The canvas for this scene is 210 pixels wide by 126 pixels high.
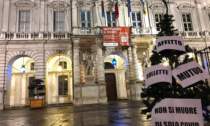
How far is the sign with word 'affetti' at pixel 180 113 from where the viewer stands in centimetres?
217

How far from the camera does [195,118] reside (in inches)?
85.3

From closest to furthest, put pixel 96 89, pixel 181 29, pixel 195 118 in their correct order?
1. pixel 195 118
2. pixel 96 89
3. pixel 181 29

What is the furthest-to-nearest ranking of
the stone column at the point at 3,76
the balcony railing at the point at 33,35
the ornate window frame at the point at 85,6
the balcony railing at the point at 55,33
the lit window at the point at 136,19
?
the lit window at the point at 136,19, the ornate window frame at the point at 85,6, the balcony railing at the point at 33,35, the balcony railing at the point at 55,33, the stone column at the point at 3,76

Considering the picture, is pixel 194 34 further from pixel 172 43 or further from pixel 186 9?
pixel 172 43

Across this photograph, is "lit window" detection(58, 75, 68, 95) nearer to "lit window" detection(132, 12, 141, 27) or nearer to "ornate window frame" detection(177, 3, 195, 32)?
"lit window" detection(132, 12, 141, 27)

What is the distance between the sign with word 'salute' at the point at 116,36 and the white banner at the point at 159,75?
434 inches

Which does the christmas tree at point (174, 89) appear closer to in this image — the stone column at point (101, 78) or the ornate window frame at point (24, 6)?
the stone column at point (101, 78)

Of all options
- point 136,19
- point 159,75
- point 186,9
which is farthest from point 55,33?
point 186,9

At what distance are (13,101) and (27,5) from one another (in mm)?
10707

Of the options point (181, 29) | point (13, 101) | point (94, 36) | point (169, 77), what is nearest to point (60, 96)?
point (13, 101)

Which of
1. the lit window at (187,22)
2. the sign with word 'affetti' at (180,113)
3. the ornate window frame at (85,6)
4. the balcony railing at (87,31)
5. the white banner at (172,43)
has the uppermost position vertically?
the ornate window frame at (85,6)

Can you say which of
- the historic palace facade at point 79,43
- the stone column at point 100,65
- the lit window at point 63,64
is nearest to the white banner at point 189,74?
the historic palace facade at point 79,43

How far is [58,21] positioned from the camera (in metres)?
16.7

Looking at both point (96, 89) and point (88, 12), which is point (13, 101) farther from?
point (88, 12)
